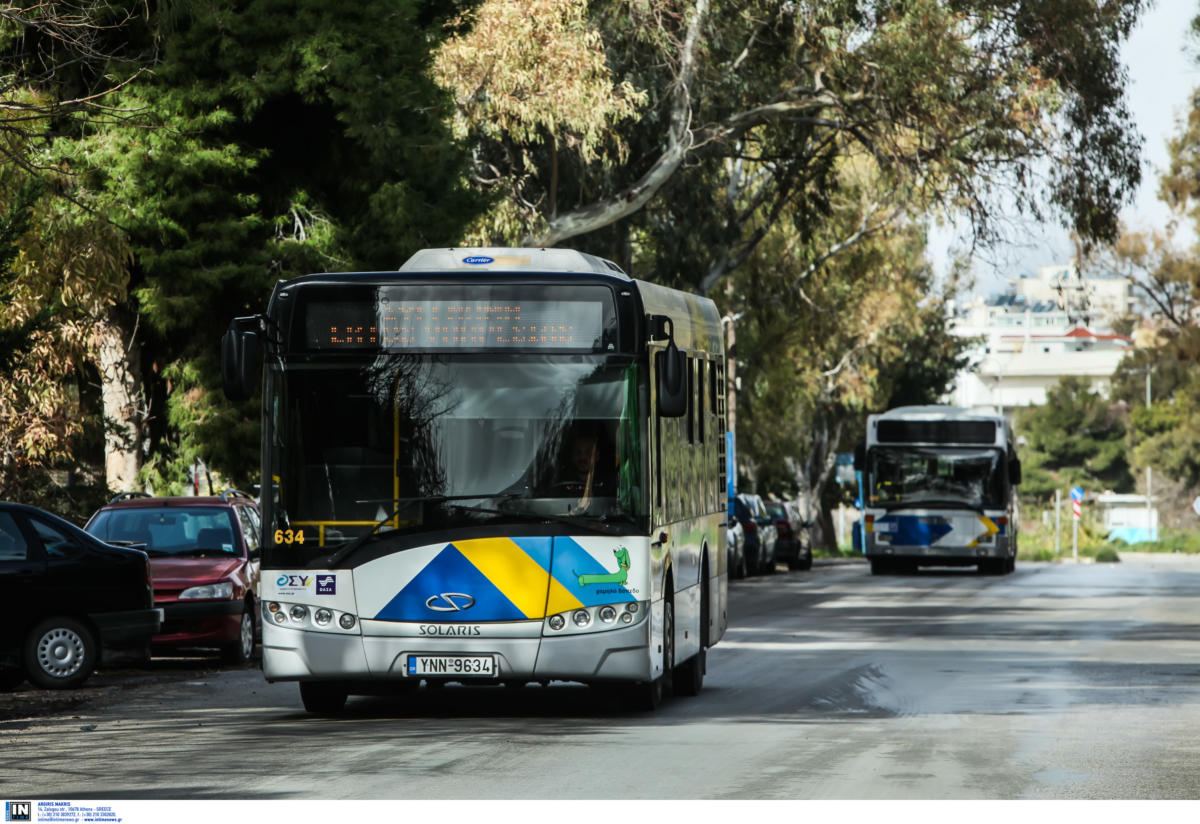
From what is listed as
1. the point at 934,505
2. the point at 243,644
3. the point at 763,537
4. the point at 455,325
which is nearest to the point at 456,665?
the point at 455,325

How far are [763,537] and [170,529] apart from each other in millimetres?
25933

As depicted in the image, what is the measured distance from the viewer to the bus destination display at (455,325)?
13.4m

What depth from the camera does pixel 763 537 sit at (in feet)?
147

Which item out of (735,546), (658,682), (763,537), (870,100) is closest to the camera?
(658,682)

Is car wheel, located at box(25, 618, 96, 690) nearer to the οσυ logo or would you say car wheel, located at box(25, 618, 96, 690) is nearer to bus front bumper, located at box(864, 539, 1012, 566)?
the οσυ logo

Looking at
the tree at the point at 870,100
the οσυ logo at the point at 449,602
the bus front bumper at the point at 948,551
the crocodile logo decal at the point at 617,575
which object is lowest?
the bus front bumper at the point at 948,551

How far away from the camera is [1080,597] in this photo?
3341cm

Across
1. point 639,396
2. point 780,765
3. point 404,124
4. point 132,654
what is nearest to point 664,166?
point 404,124

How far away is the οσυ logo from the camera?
13.2 m

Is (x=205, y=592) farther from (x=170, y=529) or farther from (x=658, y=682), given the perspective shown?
(x=658, y=682)

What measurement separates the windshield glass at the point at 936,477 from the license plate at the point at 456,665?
30304mm

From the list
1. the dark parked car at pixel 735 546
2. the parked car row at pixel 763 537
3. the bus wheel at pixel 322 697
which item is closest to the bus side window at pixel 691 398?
the bus wheel at pixel 322 697

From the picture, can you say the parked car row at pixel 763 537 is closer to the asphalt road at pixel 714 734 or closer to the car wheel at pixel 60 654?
the asphalt road at pixel 714 734
